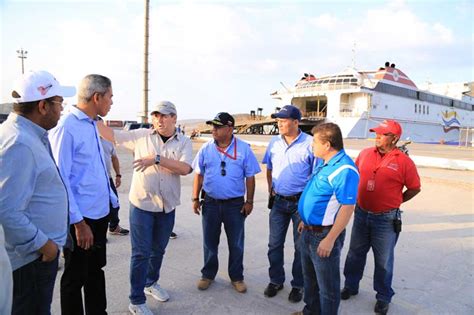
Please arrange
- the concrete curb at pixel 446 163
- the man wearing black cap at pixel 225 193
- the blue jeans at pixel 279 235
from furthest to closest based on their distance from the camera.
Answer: the concrete curb at pixel 446 163 → the man wearing black cap at pixel 225 193 → the blue jeans at pixel 279 235

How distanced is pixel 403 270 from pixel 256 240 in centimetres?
206

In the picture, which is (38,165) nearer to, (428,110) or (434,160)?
(434,160)

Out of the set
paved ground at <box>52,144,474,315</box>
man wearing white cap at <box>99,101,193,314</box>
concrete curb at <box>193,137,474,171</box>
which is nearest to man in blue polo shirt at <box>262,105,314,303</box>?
paved ground at <box>52,144,474,315</box>

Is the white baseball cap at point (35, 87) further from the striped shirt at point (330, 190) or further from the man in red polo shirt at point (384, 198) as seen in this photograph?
the man in red polo shirt at point (384, 198)

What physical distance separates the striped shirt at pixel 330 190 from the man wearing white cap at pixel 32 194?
181 centimetres

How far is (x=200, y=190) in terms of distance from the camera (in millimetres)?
4113

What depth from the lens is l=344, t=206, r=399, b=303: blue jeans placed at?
336cm

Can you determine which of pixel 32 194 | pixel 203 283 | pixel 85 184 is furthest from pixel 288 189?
pixel 32 194

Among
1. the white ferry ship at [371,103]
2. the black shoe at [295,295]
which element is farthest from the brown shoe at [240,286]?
the white ferry ship at [371,103]

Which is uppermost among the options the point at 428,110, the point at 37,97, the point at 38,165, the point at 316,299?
the point at 428,110

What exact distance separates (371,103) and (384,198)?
32495 mm

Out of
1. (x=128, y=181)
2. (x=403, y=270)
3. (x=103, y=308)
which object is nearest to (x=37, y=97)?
(x=103, y=308)

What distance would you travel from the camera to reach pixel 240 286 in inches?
145

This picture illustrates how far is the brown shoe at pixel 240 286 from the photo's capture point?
3.66 m
